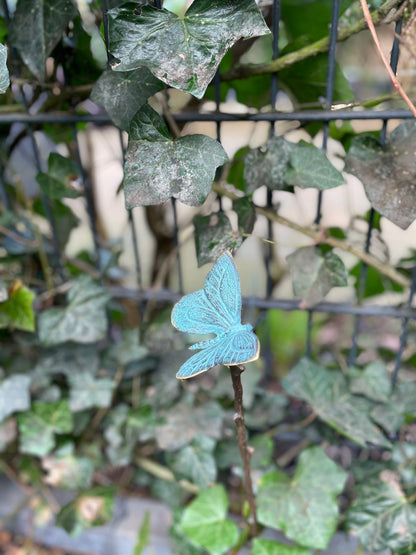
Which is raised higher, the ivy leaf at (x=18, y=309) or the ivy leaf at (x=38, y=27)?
the ivy leaf at (x=38, y=27)

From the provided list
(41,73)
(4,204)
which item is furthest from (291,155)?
(4,204)

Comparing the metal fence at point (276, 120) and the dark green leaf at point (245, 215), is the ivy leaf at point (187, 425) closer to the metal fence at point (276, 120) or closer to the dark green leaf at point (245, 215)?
the metal fence at point (276, 120)

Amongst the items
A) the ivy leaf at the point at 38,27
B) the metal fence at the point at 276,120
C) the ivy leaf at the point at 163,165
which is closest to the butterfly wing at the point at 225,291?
the ivy leaf at the point at 163,165

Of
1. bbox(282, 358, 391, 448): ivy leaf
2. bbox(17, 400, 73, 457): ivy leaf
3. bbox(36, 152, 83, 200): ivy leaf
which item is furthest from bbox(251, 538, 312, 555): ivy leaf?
bbox(36, 152, 83, 200): ivy leaf

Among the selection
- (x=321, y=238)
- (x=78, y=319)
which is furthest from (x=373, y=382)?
(x=78, y=319)

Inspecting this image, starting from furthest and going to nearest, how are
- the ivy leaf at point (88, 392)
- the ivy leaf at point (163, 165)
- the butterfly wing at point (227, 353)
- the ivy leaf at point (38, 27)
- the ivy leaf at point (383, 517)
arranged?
A: the ivy leaf at point (88, 392) < the ivy leaf at point (383, 517) < the ivy leaf at point (38, 27) < the ivy leaf at point (163, 165) < the butterfly wing at point (227, 353)

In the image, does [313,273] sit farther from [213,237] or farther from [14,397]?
[14,397]

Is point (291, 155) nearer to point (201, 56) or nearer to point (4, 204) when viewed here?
point (201, 56)
